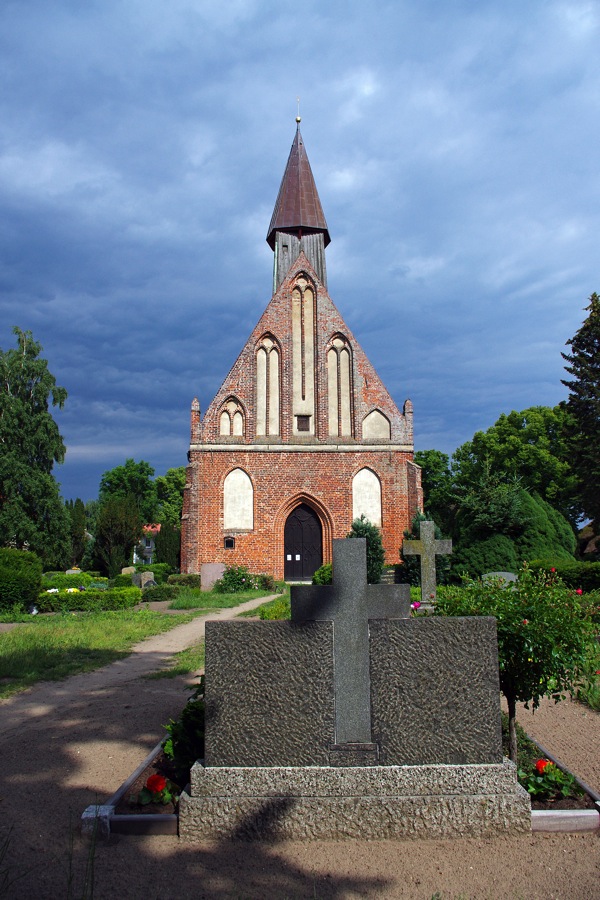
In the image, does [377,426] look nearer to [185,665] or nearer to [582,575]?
[582,575]

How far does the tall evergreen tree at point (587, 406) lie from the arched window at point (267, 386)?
37.5ft

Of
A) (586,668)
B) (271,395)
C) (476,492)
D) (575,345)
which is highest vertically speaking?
(575,345)

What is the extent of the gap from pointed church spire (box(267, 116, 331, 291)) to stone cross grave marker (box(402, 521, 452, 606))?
1929cm

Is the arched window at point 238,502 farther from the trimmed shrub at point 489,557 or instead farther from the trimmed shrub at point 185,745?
the trimmed shrub at point 185,745

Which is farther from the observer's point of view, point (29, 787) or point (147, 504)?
point (147, 504)

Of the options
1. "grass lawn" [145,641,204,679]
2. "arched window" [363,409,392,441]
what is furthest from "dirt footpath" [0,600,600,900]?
"arched window" [363,409,392,441]

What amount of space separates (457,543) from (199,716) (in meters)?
16.3

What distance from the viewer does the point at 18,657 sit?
973cm

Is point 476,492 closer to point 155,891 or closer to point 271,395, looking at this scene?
point 271,395

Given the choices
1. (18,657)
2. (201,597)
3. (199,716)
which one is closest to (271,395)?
(201,597)

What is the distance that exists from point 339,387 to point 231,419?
439 cm

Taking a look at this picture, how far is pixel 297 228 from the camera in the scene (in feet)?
98.0

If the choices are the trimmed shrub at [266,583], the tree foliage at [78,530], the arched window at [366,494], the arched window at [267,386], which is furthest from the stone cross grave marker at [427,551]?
the tree foliage at [78,530]

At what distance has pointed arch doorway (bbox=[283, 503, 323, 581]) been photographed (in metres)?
24.1
